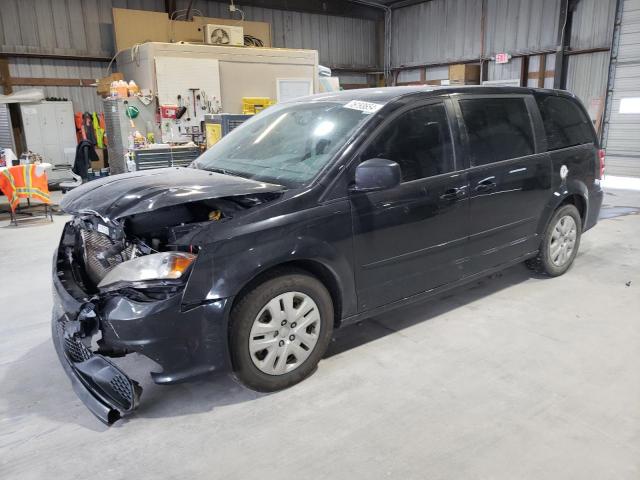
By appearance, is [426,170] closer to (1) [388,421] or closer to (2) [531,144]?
(2) [531,144]

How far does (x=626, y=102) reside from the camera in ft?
35.6

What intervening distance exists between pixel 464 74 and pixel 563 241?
37.4ft

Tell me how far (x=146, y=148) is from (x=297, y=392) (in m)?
5.10

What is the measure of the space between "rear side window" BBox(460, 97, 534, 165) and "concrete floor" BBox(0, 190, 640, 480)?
108 cm

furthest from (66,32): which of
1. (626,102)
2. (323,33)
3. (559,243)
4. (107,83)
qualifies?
(626,102)

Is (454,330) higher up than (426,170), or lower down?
lower down

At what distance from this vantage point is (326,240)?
2.53m

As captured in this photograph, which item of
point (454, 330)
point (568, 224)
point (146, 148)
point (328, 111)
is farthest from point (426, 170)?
point (146, 148)

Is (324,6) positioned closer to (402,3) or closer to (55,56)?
(402,3)

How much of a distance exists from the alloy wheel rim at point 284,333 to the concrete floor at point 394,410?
167mm

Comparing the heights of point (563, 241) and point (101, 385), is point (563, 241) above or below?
above

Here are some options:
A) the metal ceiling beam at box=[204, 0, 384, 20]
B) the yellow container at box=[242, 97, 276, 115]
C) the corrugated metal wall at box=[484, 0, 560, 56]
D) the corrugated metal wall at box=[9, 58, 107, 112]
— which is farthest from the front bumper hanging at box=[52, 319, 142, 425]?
the corrugated metal wall at box=[484, 0, 560, 56]

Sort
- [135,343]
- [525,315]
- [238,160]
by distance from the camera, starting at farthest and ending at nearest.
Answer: [525,315] < [238,160] < [135,343]

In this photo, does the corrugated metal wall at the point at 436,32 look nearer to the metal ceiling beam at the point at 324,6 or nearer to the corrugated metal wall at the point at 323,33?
the corrugated metal wall at the point at 323,33
